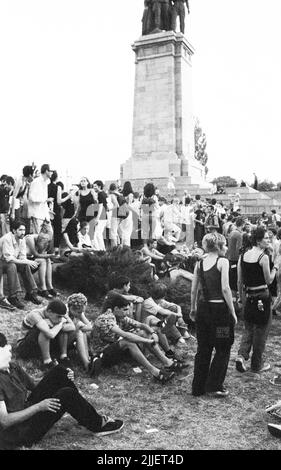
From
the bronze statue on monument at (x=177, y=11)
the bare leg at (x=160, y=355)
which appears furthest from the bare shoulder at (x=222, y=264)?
the bronze statue on monument at (x=177, y=11)

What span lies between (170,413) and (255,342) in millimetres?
1623

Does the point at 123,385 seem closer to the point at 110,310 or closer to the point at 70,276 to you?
the point at 110,310

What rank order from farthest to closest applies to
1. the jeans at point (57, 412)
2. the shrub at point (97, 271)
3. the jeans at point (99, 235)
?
the jeans at point (99, 235) → the shrub at point (97, 271) → the jeans at point (57, 412)

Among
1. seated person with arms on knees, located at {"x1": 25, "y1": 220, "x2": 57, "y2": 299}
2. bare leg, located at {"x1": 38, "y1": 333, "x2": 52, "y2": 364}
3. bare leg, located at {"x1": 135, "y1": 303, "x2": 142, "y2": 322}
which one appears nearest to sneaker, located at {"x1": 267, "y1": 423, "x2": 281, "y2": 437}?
bare leg, located at {"x1": 38, "y1": 333, "x2": 52, "y2": 364}

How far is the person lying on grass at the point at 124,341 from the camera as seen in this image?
6078 mm

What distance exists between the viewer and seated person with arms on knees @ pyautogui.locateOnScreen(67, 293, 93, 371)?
6133 mm

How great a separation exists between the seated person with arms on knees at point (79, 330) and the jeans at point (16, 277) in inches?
63.2

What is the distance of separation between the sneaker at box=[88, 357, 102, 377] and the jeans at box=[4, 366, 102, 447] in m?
1.45

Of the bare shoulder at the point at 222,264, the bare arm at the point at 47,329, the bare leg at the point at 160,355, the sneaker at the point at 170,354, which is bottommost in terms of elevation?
the sneaker at the point at 170,354

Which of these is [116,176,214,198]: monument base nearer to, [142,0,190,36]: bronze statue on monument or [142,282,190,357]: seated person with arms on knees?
[142,0,190,36]: bronze statue on monument

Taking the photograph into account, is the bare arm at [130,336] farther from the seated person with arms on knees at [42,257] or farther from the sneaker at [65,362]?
the seated person with arms on knees at [42,257]

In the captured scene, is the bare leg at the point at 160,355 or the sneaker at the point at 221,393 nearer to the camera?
the sneaker at the point at 221,393

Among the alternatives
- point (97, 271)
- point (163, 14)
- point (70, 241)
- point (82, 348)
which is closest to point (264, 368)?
point (82, 348)
